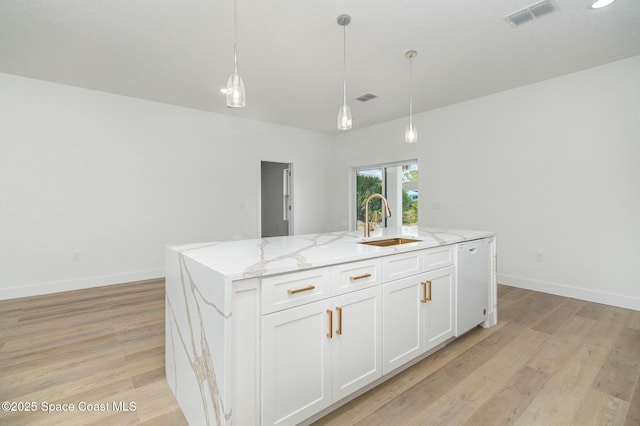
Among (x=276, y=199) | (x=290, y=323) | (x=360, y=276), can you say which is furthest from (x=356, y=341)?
(x=276, y=199)

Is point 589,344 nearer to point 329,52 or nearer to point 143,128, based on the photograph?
point 329,52

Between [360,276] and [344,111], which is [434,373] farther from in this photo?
[344,111]

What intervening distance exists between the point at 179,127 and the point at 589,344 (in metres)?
5.45

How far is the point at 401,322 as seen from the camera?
1.88 m

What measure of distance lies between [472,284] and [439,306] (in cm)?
50

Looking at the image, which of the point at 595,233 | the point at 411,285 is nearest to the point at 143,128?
the point at 411,285

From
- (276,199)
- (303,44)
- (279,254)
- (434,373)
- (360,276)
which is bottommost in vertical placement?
(434,373)

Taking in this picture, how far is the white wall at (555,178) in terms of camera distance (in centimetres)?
319

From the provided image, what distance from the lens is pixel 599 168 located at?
11.0 ft

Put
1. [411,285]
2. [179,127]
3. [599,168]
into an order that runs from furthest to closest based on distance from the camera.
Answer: [179,127]
[599,168]
[411,285]

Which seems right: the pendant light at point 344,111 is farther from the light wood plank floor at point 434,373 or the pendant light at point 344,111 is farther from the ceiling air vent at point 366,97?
the light wood plank floor at point 434,373

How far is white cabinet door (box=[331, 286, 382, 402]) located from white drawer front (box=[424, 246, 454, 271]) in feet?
1.75

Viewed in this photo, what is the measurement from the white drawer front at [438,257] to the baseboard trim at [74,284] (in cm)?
398

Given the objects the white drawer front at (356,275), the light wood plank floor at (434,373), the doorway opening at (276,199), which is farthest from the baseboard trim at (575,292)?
the doorway opening at (276,199)
